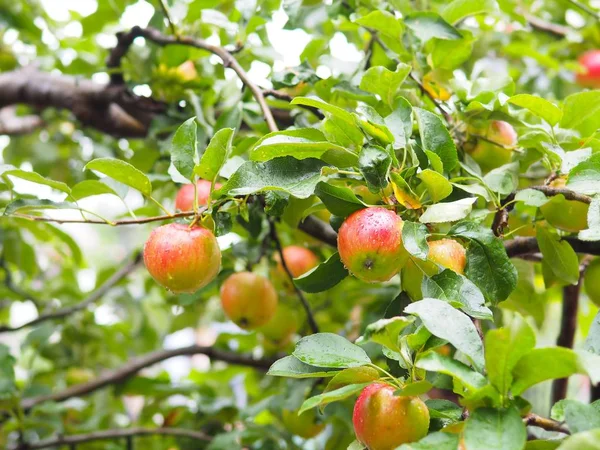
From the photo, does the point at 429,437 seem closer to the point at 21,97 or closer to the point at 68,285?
the point at 21,97

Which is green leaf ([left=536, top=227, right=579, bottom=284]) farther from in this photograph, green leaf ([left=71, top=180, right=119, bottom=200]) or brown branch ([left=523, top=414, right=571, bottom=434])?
green leaf ([left=71, top=180, right=119, bottom=200])

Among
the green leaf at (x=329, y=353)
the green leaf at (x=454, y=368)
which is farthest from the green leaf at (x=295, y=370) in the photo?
the green leaf at (x=454, y=368)

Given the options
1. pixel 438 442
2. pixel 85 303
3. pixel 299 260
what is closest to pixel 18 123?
pixel 85 303

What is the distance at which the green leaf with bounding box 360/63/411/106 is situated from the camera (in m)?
0.75

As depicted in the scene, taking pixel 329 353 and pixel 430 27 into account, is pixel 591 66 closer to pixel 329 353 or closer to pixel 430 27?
pixel 430 27

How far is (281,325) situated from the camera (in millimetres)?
1222

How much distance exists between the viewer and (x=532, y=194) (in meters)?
0.68

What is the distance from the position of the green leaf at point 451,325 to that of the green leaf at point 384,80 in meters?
0.32

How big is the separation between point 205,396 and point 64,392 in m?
0.30

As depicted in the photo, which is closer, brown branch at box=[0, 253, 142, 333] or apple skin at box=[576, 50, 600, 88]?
brown branch at box=[0, 253, 142, 333]

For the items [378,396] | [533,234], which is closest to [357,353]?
[378,396]

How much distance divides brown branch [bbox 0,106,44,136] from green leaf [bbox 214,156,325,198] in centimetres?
116

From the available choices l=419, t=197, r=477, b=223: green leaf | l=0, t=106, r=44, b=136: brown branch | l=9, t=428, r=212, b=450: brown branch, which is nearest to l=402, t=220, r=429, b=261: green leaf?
l=419, t=197, r=477, b=223: green leaf

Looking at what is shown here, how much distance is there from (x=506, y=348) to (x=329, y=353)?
162mm
